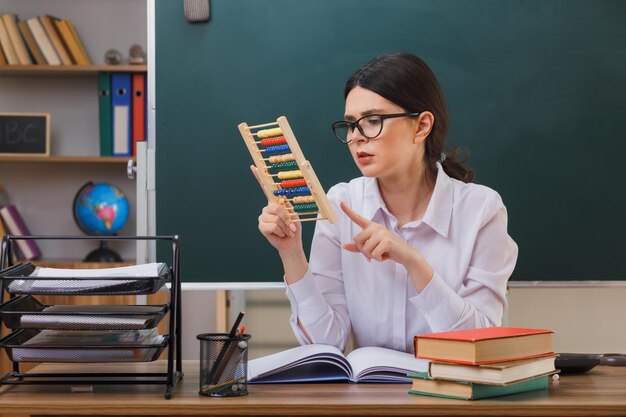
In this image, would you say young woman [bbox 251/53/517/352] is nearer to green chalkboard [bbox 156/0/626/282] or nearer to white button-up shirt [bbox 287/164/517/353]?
white button-up shirt [bbox 287/164/517/353]

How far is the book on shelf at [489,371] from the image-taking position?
1243 millimetres

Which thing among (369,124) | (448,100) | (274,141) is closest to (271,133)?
(274,141)

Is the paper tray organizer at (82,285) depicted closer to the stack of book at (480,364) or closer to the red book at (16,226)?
the stack of book at (480,364)

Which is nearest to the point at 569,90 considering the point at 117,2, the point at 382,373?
the point at 382,373

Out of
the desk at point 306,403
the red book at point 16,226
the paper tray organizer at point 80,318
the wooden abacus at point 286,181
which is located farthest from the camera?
the red book at point 16,226

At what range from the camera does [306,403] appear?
123cm

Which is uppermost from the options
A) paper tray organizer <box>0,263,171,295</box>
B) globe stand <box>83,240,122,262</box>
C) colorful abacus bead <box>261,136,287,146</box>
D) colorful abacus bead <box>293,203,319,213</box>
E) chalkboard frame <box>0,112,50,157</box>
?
chalkboard frame <box>0,112,50,157</box>

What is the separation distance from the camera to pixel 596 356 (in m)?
1.65

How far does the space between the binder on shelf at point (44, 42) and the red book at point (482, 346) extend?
313 cm

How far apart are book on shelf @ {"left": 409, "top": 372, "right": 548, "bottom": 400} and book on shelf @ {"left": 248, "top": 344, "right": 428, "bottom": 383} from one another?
96 mm

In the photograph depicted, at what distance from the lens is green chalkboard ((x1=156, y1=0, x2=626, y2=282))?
2.54 m

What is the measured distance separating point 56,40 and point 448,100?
2259mm

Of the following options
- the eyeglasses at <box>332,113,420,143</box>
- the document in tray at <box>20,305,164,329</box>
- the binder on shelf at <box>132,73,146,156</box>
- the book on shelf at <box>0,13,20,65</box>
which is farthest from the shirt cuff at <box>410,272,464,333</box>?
the book on shelf at <box>0,13,20,65</box>

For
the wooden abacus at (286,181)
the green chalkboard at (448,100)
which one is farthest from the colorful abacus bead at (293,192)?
the green chalkboard at (448,100)
